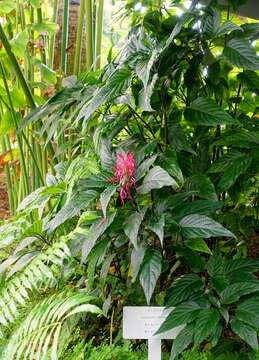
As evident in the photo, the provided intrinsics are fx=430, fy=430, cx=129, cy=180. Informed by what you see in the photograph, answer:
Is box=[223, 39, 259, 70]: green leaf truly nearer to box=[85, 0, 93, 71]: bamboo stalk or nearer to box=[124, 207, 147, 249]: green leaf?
box=[124, 207, 147, 249]: green leaf

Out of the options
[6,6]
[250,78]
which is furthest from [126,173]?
[6,6]

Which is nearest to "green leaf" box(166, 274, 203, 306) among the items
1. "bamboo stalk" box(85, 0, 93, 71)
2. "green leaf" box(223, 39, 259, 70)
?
"green leaf" box(223, 39, 259, 70)

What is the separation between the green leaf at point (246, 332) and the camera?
74 cm

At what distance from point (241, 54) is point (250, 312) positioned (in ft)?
1.62

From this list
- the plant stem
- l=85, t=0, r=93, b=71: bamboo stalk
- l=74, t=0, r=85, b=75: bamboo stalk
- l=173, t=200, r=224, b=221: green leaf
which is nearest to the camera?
l=173, t=200, r=224, b=221: green leaf

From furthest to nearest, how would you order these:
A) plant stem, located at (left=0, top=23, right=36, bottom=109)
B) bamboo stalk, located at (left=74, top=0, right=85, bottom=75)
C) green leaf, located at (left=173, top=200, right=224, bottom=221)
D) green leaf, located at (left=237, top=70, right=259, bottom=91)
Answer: bamboo stalk, located at (left=74, top=0, right=85, bottom=75)
plant stem, located at (left=0, top=23, right=36, bottom=109)
green leaf, located at (left=237, top=70, right=259, bottom=91)
green leaf, located at (left=173, top=200, right=224, bottom=221)

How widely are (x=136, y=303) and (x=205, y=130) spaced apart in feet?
1.48

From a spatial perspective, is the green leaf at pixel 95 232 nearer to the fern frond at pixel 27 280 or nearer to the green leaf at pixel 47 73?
the fern frond at pixel 27 280

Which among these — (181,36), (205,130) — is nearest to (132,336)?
(205,130)

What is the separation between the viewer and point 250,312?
79cm

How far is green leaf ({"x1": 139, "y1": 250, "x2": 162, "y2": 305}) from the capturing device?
770mm

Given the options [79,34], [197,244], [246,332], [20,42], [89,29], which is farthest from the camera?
[79,34]

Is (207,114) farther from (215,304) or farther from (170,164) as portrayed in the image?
(215,304)

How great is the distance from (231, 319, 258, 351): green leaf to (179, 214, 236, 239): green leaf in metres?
0.17
